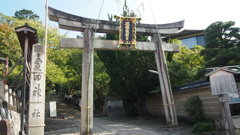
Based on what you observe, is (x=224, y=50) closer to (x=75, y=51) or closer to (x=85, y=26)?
(x=85, y=26)

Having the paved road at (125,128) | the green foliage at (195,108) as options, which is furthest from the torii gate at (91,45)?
the green foliage at (195,108)

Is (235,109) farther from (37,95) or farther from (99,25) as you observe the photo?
(37,95)

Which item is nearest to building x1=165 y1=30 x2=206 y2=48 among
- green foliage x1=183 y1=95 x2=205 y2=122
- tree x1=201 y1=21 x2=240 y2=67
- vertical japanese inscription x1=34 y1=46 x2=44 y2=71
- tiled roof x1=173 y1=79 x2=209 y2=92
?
tree x1=201 y1=21 x2=240 y2=67

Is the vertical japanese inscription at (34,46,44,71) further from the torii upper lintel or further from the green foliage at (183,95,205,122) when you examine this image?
the green foliage at (183,95,205,122)

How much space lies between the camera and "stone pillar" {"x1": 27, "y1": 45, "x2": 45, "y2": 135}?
538cm

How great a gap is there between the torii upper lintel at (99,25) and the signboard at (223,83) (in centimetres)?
567

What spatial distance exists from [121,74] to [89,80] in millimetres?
5175

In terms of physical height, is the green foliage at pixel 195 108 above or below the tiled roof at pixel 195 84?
below

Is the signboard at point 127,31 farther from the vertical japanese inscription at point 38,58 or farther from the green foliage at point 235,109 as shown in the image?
the green foliage at point 235,109

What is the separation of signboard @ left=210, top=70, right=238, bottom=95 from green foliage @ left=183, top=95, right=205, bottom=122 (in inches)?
177

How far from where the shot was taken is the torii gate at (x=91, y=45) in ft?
29.1

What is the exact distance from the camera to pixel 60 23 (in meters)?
9.16

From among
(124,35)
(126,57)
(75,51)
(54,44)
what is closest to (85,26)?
(124,35)

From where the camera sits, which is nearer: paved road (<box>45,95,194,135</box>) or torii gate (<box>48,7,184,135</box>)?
torii gate (<box>48,7,184,135</box>)
